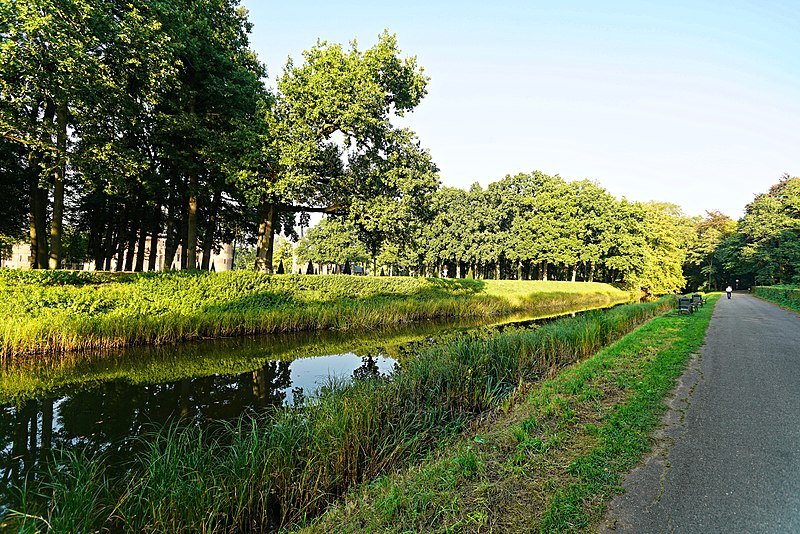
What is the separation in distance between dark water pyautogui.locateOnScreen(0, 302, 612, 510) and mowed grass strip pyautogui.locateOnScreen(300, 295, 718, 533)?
2781mm

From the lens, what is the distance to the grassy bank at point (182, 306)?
392 inches

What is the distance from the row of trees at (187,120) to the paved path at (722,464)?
43.5 feet

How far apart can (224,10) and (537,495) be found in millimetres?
23657

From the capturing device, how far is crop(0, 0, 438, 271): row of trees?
39.7ft

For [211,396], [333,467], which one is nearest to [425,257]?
[211,396]

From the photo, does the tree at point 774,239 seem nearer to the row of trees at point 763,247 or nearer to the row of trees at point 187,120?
the row of trees at point 763,247

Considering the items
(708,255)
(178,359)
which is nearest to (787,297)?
(178,359)

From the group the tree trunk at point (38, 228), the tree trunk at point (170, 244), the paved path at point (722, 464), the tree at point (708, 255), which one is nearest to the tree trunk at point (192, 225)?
the tree trunk at point (170, 244)

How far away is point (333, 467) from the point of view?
3953mm

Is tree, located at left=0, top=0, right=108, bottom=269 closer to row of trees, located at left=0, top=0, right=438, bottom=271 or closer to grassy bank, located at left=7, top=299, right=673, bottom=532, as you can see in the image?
row of trees, located at left=0, top=0, right=438, bottom=271

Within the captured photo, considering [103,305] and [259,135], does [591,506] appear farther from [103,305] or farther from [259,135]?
[259,135]

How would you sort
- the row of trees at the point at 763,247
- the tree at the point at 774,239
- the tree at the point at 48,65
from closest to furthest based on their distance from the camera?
the tree at the point at 48,65
the tree at the point at 774,239
the row of trees at the point at 763,247

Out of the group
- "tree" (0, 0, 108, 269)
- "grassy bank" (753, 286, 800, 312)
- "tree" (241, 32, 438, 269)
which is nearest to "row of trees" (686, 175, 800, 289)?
"grassy bank" (753, 286, 800, 312)

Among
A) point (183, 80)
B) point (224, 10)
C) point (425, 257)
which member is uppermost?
point (224, 10)
